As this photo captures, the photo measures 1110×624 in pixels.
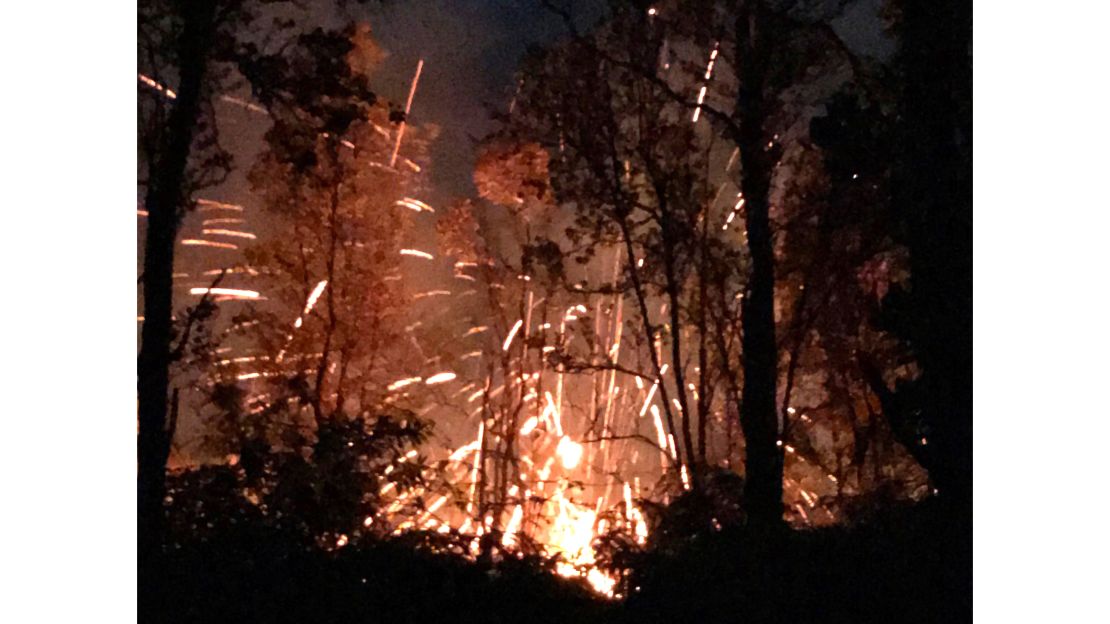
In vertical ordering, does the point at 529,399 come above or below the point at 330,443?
above

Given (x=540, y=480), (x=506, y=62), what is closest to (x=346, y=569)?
(x=540, y=480)

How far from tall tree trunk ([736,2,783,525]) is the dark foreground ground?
19 centimetres

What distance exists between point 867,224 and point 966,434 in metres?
0.77

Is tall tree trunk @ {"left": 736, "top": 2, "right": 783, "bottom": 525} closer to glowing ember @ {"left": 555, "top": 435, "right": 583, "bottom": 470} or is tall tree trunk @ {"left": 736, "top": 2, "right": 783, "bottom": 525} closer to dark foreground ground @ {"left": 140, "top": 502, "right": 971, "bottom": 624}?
dark foreground ground @ {"left": 140, "top": 502, "right": 971, "bottom": 624}

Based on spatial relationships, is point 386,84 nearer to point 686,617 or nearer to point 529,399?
point 529,399

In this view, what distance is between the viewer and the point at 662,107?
262 cm

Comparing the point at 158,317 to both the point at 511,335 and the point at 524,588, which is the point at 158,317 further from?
the point at 524,588

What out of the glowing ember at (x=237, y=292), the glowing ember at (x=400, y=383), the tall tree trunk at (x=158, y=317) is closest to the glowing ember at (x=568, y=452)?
the glowing ember at (x=400, y=383)

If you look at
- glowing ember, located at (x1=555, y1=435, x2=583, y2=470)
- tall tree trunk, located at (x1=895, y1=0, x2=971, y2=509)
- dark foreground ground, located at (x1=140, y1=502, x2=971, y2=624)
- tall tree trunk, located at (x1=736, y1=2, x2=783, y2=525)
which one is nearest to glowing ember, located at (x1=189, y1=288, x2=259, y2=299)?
dark foreground ground, located at (x1=140, y1=502, x2=971, y2=624)
